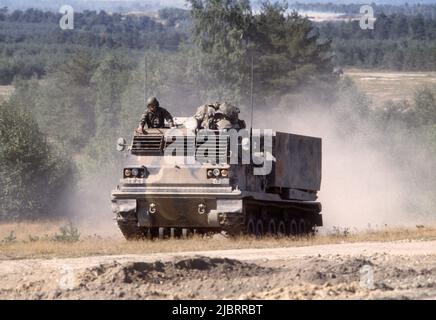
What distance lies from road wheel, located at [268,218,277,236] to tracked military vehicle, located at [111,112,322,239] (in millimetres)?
55

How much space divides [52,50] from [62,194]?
79.1 m

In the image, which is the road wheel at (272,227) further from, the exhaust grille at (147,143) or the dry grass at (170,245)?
the exhaust grille at (147,143)

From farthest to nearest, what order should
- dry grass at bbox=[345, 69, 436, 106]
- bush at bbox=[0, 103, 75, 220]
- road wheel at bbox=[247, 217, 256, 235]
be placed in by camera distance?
dry grass at bbox=[345, 69, 436, 106] → bush at bbox=[0, 103, 75, 220] → road wheel at bbox=[247, 217, 256, 235]

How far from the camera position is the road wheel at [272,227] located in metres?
28.4

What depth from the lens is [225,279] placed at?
56.6ft

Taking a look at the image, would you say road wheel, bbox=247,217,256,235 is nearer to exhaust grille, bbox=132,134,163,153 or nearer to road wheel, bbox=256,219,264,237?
road wheel, bbox=256,219,264,237

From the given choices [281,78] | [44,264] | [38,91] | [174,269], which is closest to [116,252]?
[44,264]

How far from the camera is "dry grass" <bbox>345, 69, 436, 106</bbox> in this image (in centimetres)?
10469

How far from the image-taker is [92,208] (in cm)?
5800

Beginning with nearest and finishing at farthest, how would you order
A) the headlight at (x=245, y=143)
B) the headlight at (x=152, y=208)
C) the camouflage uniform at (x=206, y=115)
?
the headlight at (x=152, y=208), the headlight at (x=245, y=143), the camouflage uniform at (x=206, y=115)

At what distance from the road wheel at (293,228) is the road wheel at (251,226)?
2.34 meters

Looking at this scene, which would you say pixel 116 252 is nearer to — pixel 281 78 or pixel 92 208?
pixel 92 208

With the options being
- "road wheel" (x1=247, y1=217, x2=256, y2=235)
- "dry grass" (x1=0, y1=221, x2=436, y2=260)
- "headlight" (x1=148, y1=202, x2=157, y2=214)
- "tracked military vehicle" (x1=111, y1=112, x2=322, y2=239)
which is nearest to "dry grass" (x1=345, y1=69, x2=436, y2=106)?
"tracked military vehicle" (x1=111, y1=112, x2=322, y2=239)

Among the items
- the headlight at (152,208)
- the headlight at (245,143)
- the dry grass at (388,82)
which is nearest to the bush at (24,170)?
the headlight at (152,208)
